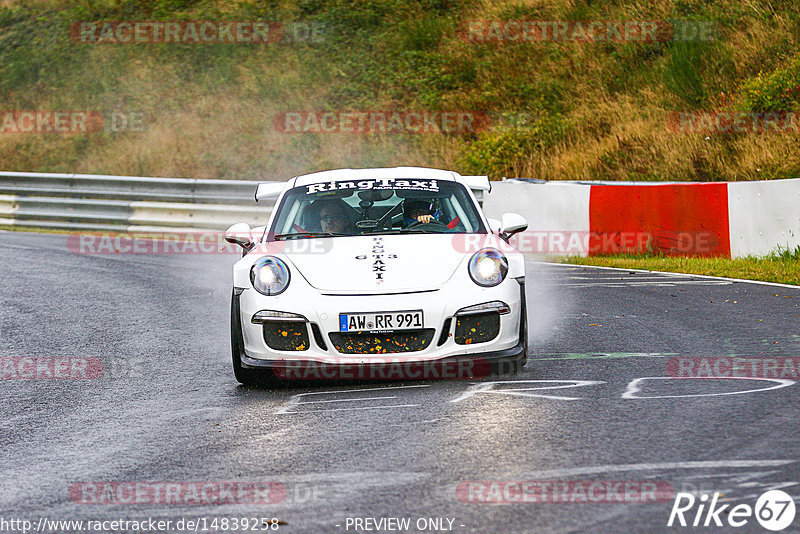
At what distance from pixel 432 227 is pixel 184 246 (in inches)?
430

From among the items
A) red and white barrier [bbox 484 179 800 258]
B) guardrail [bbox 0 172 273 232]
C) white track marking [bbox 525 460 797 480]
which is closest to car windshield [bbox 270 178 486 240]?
white track marking [bbox 525 460 797 480]

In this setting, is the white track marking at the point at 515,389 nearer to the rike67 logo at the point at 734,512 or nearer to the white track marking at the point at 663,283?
the rike67 logo at the point at 734,512

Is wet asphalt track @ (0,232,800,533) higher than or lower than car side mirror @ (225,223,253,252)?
→ lower

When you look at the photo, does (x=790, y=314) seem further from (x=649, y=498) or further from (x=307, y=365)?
(x=649, y=498)

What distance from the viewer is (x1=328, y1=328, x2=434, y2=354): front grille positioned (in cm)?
647

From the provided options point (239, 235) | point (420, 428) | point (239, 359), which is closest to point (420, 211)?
point (239, 235)

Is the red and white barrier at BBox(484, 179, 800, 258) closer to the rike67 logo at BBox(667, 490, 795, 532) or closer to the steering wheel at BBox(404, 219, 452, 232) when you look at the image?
the steering wheel at BBox(404, 219, 452, 232)

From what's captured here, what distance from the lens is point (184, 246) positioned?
1778cm

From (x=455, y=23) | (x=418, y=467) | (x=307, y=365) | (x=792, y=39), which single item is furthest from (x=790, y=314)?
(x=455, y=23)

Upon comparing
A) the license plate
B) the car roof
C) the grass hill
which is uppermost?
the grass hill

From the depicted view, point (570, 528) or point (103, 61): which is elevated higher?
point (103, 61)

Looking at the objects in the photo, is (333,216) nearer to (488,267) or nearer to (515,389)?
(488,267)

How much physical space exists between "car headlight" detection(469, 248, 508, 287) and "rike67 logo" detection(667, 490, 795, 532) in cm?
275

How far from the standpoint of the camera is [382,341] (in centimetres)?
648
